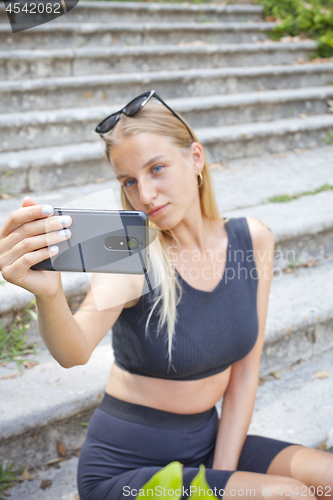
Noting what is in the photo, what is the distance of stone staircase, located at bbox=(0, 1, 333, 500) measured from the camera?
1.71 meters

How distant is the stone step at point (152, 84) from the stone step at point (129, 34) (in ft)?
1.63

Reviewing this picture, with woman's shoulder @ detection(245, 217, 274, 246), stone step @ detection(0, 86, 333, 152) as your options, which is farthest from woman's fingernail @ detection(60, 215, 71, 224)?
stone step @ detection(0, 86, 333, 152)

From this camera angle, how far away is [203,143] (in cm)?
327

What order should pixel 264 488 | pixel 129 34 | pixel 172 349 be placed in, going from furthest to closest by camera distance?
pixel 129 34, pixel 172 349, pixel 264 488

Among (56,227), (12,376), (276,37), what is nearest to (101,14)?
(276,37)

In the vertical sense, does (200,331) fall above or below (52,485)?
above

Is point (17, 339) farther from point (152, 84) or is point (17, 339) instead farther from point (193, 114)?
point (152, 84)

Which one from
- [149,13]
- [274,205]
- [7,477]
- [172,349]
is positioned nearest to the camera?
[172,349]

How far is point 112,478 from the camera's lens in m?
1.31

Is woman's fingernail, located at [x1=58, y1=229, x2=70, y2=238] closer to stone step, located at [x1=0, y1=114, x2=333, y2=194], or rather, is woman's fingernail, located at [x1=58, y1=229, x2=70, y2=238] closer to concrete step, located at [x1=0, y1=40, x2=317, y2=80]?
stone step, located at [x1=0, y1=114, x2=333, y2=194]

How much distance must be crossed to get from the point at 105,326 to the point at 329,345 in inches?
62.3

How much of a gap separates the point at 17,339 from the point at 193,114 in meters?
2.38

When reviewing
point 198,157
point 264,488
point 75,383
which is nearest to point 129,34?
point 198,157

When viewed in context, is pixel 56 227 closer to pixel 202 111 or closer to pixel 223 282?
pixel 223 282
